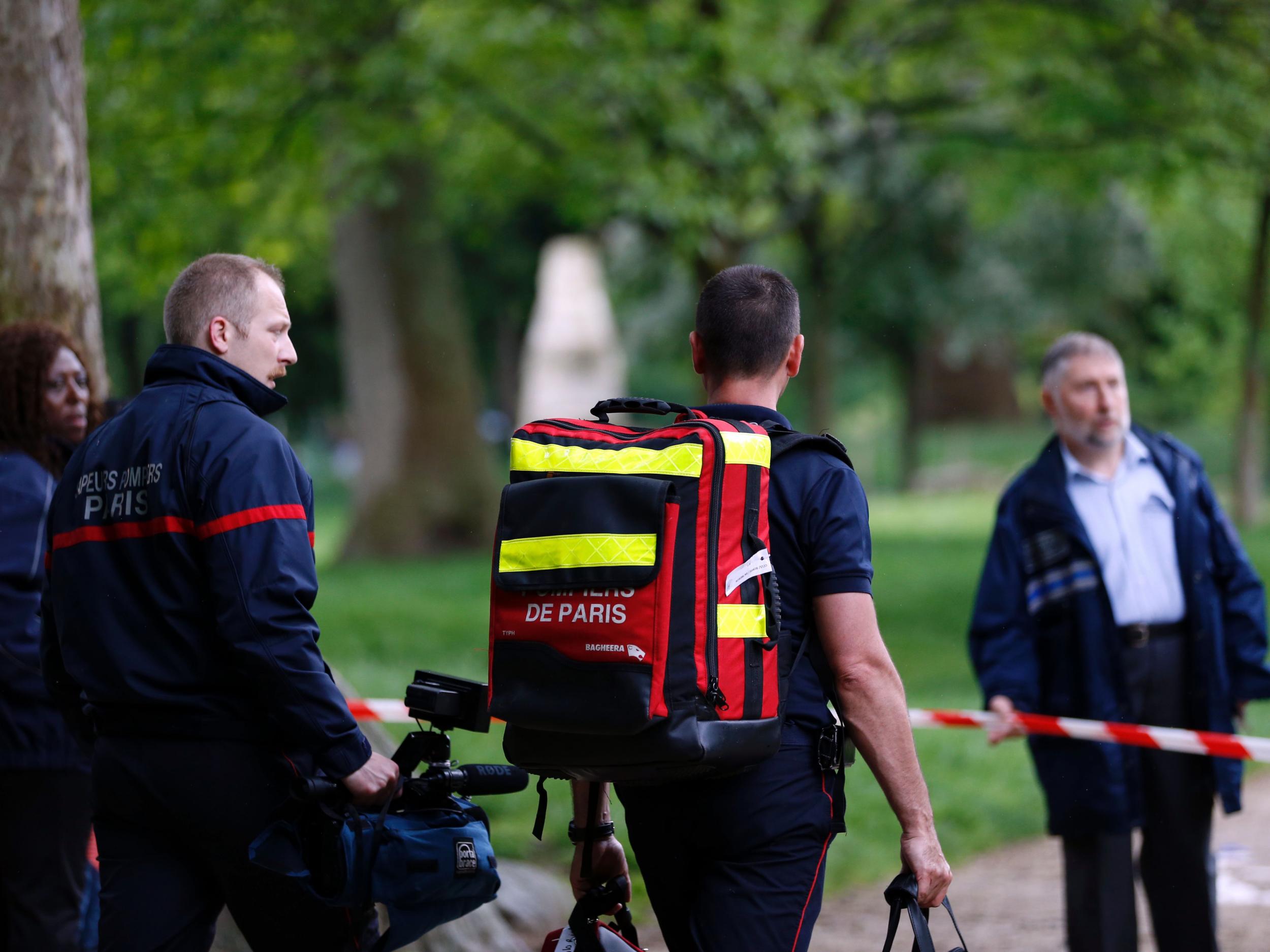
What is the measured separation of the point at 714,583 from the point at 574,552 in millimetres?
271

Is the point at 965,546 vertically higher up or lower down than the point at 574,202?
lower down

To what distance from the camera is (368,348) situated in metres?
20.1

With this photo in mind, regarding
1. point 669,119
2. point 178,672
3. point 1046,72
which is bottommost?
point 178,672

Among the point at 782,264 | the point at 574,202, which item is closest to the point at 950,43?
the point at 574,202

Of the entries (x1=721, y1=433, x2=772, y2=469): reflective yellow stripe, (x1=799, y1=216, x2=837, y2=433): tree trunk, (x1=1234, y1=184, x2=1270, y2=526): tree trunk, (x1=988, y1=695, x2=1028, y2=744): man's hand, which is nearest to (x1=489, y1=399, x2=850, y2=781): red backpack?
(x1=721, y1=433, x2=772, y2=469): reflective yellow stripe

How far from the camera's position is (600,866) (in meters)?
3.43

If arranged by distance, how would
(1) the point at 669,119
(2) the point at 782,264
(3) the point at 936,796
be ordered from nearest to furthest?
(3) the point at 936,796, (1) the point at 669,119, (2) the point at 782,264

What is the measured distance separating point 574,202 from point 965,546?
31.6 feet

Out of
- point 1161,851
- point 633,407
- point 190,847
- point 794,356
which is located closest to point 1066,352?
point 1161,851

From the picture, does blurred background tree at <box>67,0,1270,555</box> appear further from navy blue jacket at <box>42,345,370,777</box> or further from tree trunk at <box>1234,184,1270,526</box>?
navy blue jacket at <box>42,345,370,777</box>

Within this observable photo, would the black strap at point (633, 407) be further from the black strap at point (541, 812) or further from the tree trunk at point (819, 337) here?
the tree trunk at point (819, 337)

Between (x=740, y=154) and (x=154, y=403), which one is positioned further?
(x=740, y=154)

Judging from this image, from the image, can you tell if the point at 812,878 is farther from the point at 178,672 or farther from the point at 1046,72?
the point at 1046,72

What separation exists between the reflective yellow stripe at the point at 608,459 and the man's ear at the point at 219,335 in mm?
737
